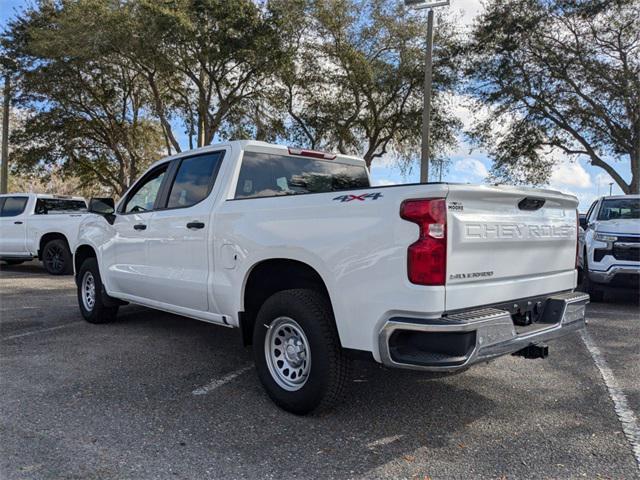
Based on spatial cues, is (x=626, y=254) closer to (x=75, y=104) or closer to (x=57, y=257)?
(x=57, y=257)

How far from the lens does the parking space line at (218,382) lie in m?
4.16

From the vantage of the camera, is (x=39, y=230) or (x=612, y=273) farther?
(x=39, y=230)

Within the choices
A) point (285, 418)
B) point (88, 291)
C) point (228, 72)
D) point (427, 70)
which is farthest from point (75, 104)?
point (285, 418)

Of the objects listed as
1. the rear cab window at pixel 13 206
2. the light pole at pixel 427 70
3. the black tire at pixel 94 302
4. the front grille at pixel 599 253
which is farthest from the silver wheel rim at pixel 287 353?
the rear cab window at pixel 13 206

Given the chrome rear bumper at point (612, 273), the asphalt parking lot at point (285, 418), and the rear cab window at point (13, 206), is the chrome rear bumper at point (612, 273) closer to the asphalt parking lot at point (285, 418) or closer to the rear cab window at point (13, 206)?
the asphalt parking lot at point (285, 418)

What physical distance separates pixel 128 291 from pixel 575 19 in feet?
62.6

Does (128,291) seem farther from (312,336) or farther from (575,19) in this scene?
(575,19)

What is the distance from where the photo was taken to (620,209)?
9.22 m

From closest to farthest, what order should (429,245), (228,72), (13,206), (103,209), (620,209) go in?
(429,245)
(103,209)
(620,209)
(13,206)
(228,72)

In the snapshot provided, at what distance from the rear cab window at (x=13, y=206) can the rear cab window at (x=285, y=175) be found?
977 cm

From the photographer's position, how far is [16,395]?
3986mm

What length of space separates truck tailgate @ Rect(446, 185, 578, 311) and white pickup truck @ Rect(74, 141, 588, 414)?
1 centimetres

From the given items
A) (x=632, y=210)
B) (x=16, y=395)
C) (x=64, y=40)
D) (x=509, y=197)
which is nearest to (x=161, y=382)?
(x=16, y=395)

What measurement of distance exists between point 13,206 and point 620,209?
1285 cm
